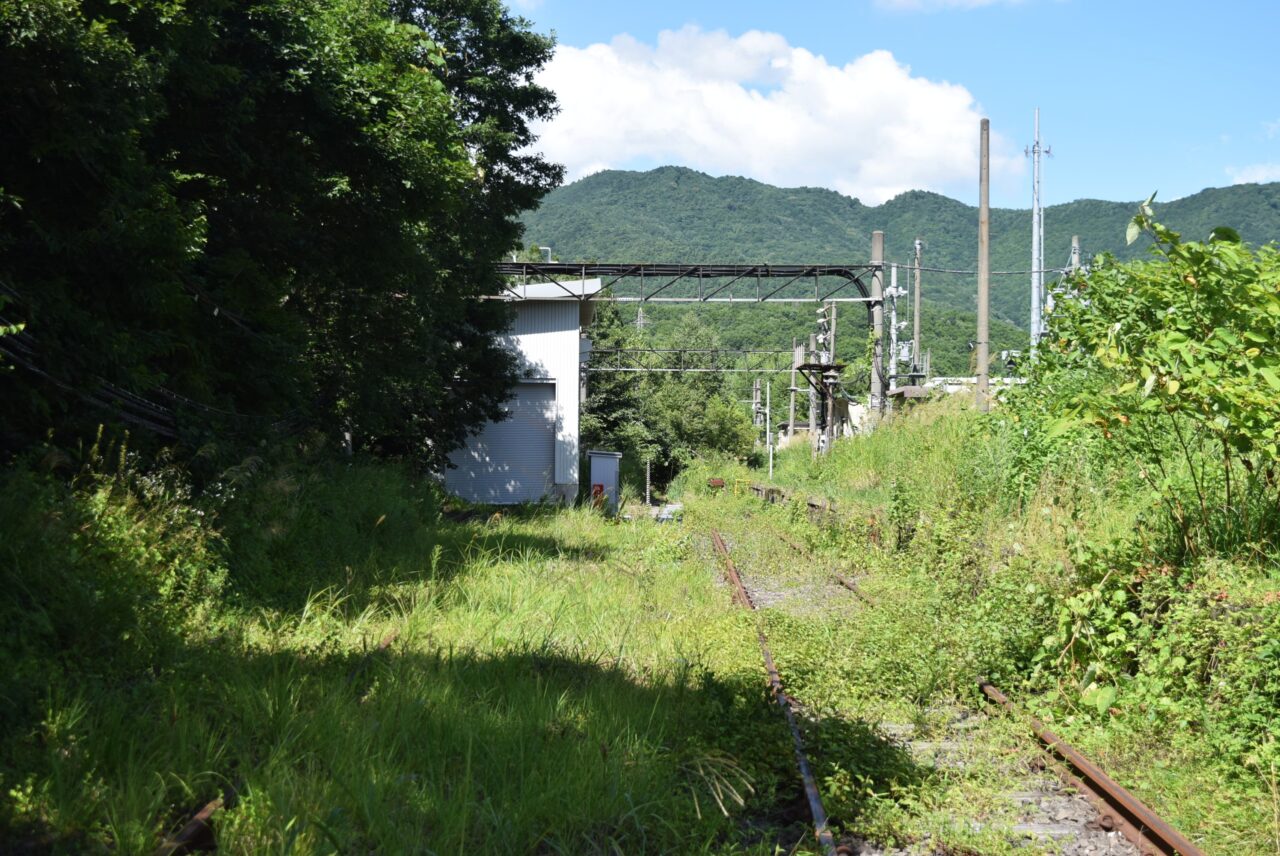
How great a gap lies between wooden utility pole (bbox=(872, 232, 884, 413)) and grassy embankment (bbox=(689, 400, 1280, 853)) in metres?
18.7

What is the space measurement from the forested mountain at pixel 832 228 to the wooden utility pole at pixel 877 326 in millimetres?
22176

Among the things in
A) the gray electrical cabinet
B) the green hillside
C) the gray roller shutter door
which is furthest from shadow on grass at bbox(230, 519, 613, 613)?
the green hillside

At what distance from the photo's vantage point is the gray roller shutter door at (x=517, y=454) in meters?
35.7

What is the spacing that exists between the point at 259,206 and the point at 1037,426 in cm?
1109

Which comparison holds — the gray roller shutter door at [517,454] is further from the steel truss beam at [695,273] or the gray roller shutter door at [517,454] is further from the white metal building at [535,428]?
the steel truss beam at [695,273]

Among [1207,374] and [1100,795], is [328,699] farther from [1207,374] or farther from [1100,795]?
[1207,374]

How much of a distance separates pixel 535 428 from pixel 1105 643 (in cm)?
2910

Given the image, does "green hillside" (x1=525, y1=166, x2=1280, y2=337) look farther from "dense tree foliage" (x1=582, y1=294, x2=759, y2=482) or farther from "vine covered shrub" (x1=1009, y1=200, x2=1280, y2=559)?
"vine covered shrub" (x1=1009, y1=200, x2=1280, y2=559)

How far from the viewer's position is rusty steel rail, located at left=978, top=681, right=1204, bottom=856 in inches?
193

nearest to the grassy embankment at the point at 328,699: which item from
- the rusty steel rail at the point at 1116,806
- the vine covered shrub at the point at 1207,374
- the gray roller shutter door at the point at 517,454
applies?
the rusty steel rail at the point at 1116,806

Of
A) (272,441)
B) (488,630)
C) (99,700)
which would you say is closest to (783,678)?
(488,630)

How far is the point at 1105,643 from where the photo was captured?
302 inches

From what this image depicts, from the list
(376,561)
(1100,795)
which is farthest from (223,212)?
(1100,795)

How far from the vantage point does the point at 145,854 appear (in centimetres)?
451
